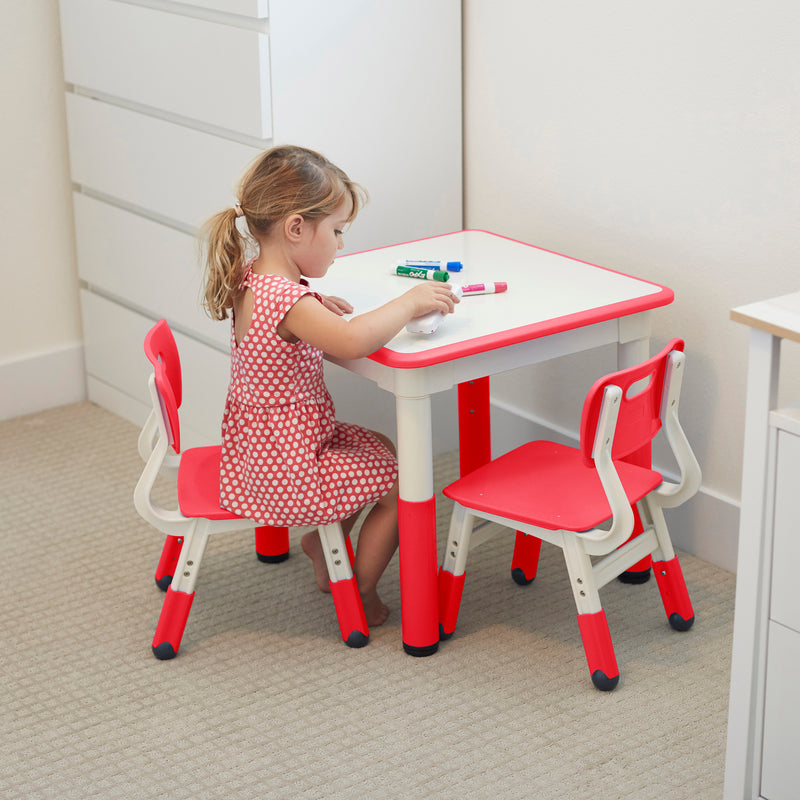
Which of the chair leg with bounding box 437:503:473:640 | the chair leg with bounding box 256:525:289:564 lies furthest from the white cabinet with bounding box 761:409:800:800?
the chair leg with bounding box 256:525:289:564

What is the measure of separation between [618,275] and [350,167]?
25.4 inches

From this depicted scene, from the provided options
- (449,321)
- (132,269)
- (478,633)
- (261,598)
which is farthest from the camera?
(132,269)

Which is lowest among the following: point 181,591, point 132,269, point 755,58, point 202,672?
point 202,672

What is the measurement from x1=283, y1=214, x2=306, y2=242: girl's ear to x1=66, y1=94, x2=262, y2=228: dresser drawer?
1.63 ft

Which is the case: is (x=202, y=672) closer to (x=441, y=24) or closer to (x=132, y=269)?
(x=132, y=269)

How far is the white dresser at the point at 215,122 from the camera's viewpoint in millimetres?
2377

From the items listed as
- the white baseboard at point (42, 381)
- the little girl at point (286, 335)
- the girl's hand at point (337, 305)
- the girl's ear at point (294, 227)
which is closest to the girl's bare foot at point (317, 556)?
the little girl at point (286, 335)

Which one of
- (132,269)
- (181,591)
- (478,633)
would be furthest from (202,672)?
(132,269)

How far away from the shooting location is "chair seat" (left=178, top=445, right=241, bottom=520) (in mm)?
2012

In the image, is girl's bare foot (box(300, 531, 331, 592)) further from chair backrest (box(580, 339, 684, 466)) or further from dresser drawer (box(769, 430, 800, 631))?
dresser drawer (box(769, 430, 800, 631))

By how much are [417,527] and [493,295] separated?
442mm

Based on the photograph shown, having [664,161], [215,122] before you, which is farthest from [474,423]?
Result: [215,122]

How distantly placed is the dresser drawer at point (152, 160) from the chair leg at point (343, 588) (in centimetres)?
79

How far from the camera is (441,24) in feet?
8.41
